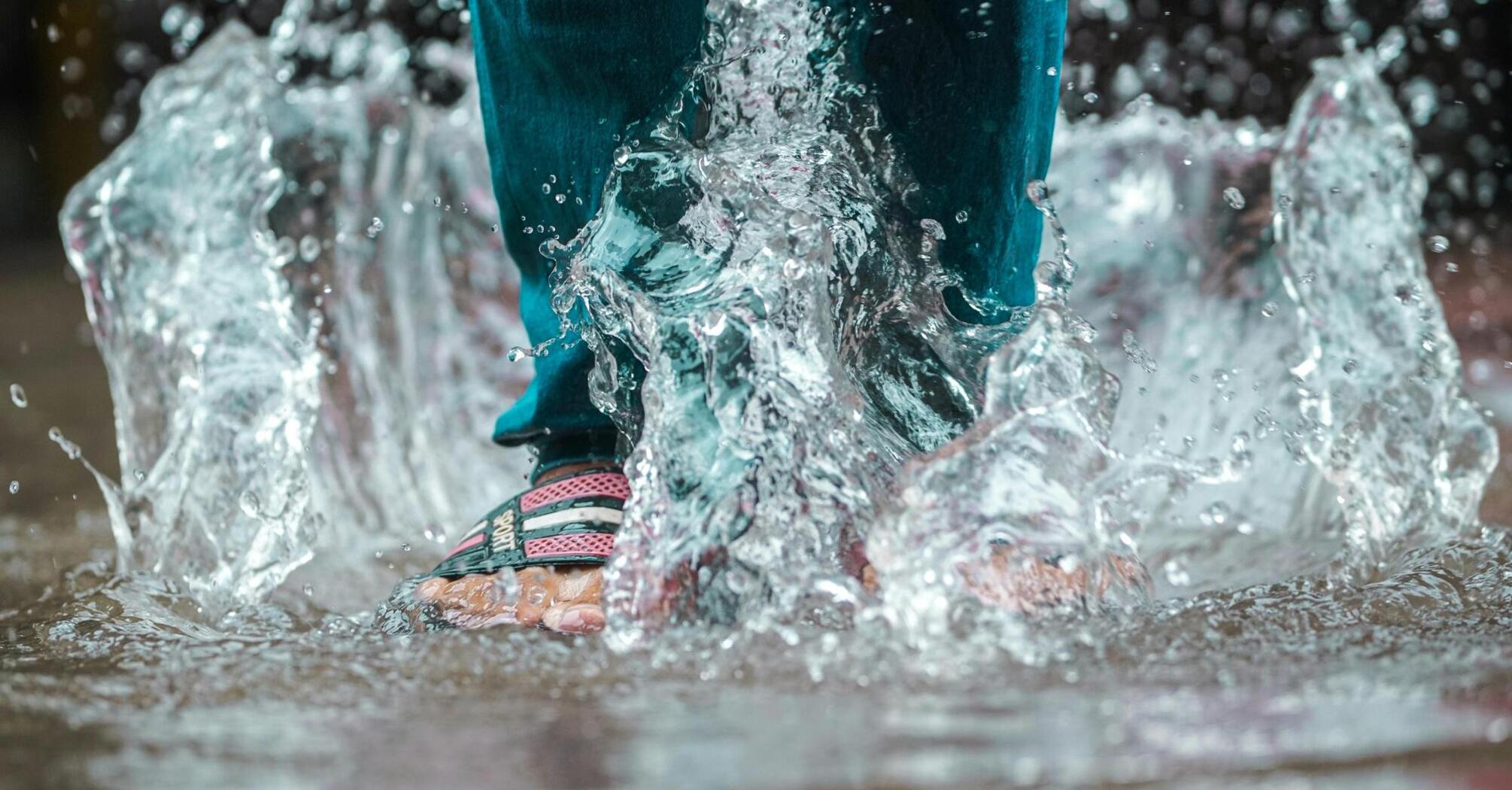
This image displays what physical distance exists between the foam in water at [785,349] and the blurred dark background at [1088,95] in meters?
0.13

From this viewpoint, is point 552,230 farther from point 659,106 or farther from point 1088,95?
point 1088,95

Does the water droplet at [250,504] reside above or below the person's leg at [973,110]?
below

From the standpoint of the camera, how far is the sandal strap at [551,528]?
37.9 inches

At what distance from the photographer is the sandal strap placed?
0.96 m

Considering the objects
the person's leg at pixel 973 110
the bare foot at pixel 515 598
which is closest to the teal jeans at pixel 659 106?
the person's leg at pixel 973 110

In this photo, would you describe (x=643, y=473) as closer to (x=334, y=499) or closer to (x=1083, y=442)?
(x=1083, y=442)

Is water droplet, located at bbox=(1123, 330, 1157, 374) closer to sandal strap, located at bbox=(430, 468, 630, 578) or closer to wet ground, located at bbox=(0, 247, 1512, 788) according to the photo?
wet ground, located at bbox=(0, 247, 1512, 788)

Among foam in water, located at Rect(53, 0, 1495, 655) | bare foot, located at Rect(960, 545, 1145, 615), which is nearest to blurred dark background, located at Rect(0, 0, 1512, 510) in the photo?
foam in water, located at Rect(53, 0, 1495, 655)

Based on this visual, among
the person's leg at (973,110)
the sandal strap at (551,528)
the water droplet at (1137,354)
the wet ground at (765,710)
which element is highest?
the person's leg at (973,110)

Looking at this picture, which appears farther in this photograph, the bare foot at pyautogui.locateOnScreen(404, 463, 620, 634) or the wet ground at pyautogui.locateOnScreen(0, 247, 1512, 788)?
the bare foot at pyautogui.locateOnScreen(404, 463, 620, 634)

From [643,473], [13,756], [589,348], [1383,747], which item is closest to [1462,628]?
[1383,747]

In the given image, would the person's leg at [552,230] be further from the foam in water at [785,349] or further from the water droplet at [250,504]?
the water droplet at [250,504]

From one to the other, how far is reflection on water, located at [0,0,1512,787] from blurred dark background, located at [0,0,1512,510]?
0.16 metres

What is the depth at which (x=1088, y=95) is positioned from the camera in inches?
64.7
